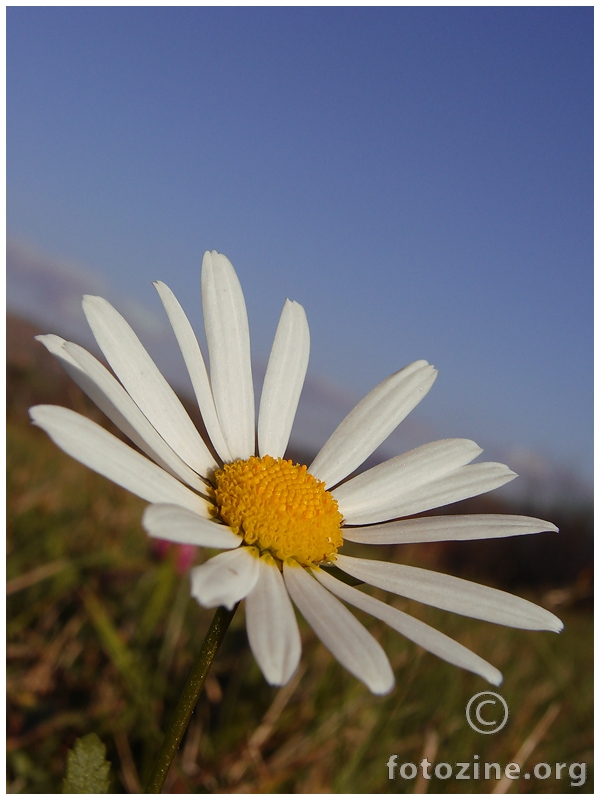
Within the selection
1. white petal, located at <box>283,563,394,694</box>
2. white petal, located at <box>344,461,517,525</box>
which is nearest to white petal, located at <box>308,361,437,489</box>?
white petal, located at <box>344,461,517,525</box>

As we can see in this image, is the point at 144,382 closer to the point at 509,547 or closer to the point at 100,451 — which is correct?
the point at 100,451

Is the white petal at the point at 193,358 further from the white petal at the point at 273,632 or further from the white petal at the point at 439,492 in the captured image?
the white petal at the point at 273,632

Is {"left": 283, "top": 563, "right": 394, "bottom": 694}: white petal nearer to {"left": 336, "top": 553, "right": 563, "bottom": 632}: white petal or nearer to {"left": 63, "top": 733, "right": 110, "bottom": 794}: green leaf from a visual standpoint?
{"left": 336, "top": 553, "right": 563, "bottom": 632}: white petal

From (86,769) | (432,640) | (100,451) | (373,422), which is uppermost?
(373,422)

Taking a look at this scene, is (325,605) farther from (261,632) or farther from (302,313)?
(302,313)

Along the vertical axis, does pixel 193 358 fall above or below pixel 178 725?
above

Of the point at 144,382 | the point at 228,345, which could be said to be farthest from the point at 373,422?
the point at 144,382

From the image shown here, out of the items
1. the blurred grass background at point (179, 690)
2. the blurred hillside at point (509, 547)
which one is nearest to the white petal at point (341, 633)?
the blurred grass background at point (179, 690)
